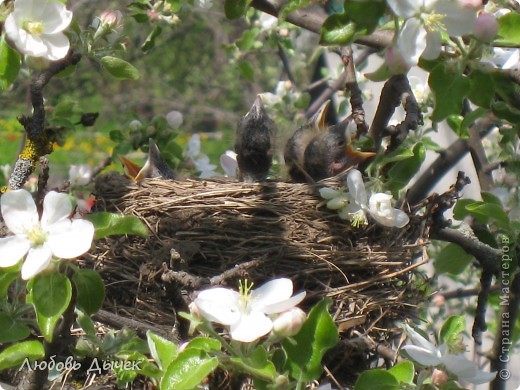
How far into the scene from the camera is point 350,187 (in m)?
1.65

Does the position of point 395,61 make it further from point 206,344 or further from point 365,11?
point 206,344

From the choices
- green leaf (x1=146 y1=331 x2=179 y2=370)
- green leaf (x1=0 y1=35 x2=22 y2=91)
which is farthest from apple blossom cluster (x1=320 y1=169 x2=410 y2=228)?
green leaf (x1=0 y1=35 x2=22 y2=91)

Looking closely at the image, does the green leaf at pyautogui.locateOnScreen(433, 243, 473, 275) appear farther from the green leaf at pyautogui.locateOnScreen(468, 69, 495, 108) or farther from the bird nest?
the green leaf at pyautogui.locateOnScreen(468, 69, 495, 108)

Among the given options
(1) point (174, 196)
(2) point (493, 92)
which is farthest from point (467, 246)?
(1) point (174, 196)

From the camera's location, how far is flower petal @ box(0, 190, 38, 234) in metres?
1.17

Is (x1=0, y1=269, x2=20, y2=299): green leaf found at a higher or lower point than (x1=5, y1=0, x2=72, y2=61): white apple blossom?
lower

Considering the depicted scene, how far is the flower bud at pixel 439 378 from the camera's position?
1270 millimetres

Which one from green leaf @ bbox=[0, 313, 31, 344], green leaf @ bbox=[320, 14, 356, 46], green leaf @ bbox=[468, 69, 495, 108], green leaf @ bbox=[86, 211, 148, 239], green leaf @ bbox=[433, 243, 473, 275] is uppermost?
green leaf @ bbox=[320, 14, 356, 46]

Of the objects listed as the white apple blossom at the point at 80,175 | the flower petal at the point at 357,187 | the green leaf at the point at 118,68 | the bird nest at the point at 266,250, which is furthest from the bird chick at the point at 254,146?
the green leaf at the point at 118,68

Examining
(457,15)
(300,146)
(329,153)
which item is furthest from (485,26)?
(300,146)

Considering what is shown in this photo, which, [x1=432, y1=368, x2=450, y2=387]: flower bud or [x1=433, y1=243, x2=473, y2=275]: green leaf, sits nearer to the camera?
[x1=432, y1=368, x2=450, y2=387]: flower bud

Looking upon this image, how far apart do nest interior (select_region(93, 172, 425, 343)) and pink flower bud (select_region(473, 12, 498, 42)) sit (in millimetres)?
652

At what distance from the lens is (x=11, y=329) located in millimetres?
1209

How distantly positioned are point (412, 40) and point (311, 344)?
0.44 metres
